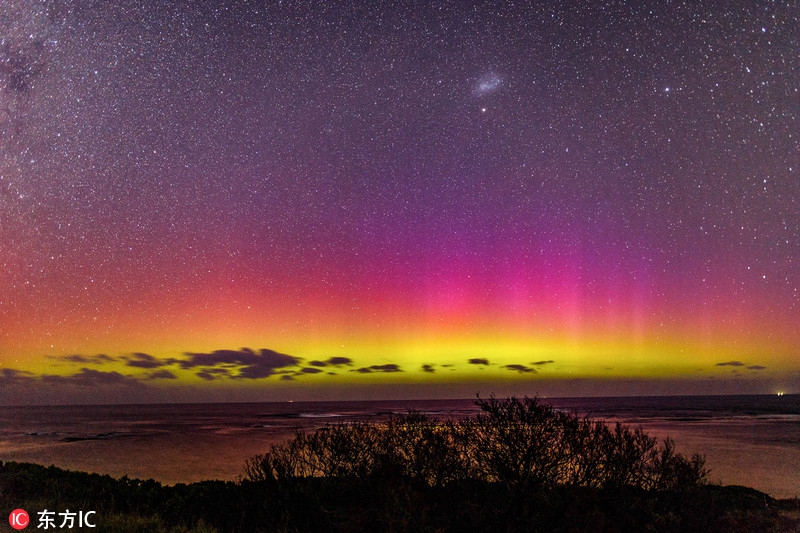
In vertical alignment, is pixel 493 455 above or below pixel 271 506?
above

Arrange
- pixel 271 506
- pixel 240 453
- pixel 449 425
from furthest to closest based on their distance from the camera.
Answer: pixel 240 453 < pixel 449 425 < pixel 271 506

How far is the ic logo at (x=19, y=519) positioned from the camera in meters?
10.0

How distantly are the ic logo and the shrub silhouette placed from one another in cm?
431

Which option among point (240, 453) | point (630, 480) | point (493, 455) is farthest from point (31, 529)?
point (240, 453)

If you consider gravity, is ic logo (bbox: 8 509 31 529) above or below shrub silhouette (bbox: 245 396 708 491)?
below

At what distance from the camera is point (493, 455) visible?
10.8m

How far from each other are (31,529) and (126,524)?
1473 mm

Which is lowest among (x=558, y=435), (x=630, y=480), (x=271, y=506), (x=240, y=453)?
(x=240, y=453)

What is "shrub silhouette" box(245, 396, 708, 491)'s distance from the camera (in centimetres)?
1065

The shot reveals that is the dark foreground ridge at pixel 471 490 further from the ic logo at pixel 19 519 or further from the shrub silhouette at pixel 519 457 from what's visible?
the ic logo at pixel 19 519

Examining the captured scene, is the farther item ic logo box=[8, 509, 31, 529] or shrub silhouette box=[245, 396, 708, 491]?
shrub silhouette box=[245, 396, 708, 491]

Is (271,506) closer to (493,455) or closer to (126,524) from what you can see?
(126,524)

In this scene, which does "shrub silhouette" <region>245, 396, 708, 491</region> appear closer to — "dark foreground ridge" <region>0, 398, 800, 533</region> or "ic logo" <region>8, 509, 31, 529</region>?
"dark foreground ridge" <region>0, 398, 800, 533</region>

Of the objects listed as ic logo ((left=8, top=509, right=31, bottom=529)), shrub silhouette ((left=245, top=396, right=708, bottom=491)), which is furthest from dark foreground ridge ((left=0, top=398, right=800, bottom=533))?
ic logo ((left=8, top=509, right=31, bottom=529))
